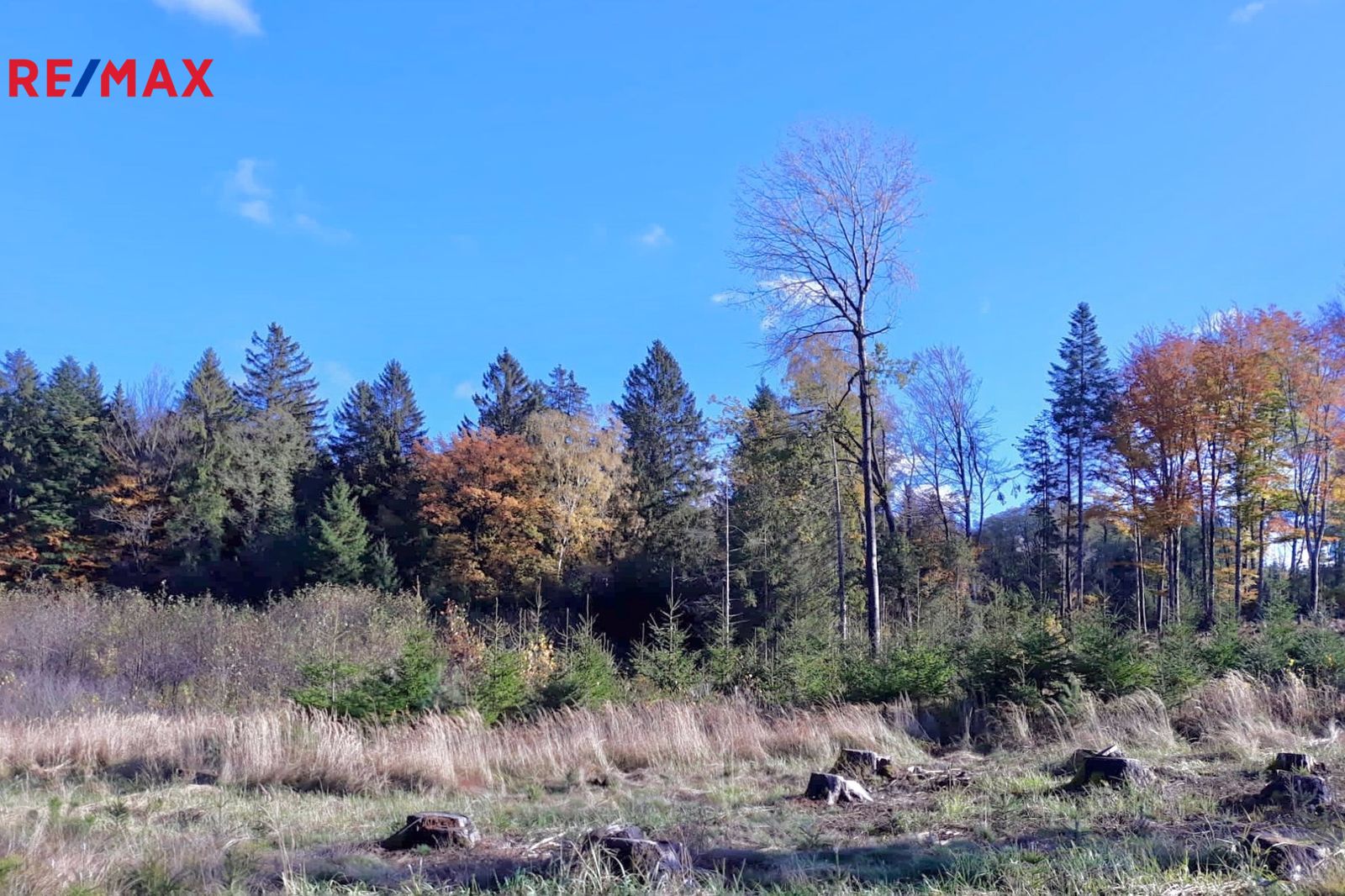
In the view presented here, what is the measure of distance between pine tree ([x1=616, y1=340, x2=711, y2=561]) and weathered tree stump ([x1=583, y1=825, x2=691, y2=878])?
30.4 meters

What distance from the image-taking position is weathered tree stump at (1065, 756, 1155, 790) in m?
6.11

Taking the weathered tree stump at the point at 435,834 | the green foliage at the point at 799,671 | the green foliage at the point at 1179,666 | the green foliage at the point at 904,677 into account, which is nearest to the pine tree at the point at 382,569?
the green foliage at the point at 799,671

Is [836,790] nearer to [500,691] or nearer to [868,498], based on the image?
[500,691]

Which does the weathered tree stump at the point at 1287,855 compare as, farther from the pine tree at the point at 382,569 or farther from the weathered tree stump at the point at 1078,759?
the pine tree at the point at 382,569

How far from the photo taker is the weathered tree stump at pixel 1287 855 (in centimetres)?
363

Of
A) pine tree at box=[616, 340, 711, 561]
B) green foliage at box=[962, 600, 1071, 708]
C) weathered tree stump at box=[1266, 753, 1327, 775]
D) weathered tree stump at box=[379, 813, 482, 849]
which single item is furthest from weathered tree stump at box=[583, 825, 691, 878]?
pine tree at box=[616, 340, 711, 561]

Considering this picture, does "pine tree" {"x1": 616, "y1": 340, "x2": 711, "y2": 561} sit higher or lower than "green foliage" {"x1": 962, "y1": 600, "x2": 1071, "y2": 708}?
higher

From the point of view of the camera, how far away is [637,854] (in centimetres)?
415

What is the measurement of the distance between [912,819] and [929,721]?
5.69 metres

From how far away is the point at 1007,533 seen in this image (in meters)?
47.3

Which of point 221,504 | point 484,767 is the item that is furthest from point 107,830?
point 221,504

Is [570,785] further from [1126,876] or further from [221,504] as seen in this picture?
[221,504]

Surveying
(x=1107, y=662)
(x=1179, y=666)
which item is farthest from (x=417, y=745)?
(x=1179, y=666)

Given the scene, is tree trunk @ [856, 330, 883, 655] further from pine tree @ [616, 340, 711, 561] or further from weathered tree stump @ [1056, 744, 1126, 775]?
pine tree @ [616, 340, 711, 561]
